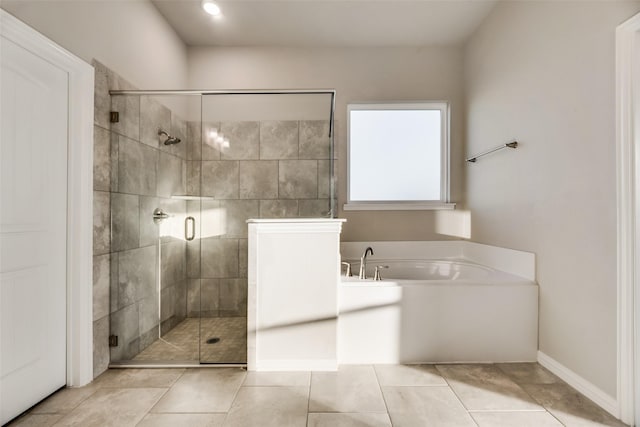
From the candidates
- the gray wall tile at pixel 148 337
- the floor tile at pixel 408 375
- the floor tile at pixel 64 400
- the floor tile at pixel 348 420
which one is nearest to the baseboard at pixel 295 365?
the floor tile at pixel 408 375

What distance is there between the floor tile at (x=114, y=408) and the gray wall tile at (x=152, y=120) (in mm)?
1497

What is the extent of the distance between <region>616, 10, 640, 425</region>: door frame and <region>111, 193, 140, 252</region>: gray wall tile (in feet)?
8.71

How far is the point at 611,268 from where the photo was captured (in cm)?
154

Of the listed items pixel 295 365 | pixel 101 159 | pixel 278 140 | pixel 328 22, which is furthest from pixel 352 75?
pixel 295 365

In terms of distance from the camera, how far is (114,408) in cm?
159

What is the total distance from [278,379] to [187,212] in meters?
1.18

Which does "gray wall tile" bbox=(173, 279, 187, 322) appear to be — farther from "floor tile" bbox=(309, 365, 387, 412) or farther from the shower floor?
"floor tile" bbox=(309, 365, 387, 412)

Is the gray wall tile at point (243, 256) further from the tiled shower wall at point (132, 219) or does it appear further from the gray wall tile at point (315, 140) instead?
the gray wall tile at point (315, 140)

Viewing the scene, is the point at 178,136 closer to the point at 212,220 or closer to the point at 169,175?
the point at 169,175

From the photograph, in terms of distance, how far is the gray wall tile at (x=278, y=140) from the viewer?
2.33m

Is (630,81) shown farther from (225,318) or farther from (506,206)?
(225,318)

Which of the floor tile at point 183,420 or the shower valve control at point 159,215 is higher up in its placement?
the shower valve control at point 159,215

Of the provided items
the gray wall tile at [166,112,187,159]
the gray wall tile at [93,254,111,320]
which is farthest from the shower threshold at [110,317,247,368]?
the gray wall tile at [166,112,187,159]

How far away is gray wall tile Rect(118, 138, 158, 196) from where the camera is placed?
2.06 m
